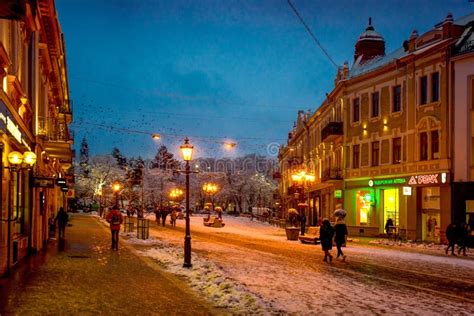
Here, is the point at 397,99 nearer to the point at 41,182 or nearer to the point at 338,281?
the point at 41,182

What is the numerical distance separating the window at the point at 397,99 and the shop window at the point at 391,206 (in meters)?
5.20

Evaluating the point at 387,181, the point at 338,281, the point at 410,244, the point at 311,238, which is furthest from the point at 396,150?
the point at 338,281

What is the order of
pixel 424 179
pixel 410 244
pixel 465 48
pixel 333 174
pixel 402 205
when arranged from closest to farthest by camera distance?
1. pixel 465 48
2. pixel 410 244
3. pixel 424 179
4. pixel 402 205
5. pixel 333 174

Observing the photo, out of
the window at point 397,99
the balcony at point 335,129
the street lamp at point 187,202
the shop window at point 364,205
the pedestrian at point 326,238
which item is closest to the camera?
the street lamp at point 187,202

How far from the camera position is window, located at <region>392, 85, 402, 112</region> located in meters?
38.4

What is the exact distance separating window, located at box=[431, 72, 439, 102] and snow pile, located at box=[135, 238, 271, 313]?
20.0m

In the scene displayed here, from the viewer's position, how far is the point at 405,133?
1483 inches

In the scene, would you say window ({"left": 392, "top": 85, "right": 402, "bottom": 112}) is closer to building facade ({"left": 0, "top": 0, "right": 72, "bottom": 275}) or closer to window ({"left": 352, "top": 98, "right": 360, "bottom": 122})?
window ({"left": 352, "top": 98, "right": 360, "bottom": 122})

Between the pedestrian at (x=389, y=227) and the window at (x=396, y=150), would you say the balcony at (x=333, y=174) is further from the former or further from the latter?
the pedestrian at (x=389, y=227)

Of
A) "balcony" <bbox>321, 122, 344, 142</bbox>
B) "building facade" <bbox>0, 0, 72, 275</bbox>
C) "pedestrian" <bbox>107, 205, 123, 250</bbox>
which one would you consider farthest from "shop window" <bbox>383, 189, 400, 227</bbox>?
"building facade" <bbox>0, 0, 72, 275</bbox>

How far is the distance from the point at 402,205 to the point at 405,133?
4.46m

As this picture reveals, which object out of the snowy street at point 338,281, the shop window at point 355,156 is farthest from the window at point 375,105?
the snowy street at point 338,281

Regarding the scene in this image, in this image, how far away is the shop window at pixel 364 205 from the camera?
138 feet

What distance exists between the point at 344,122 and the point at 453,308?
33.8 meters
